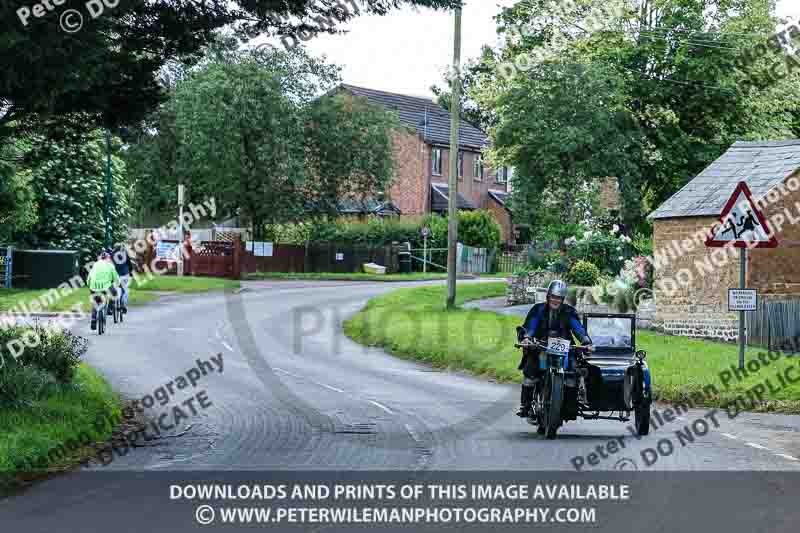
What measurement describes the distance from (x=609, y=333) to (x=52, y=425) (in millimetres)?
6350

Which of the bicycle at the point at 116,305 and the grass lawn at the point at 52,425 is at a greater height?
the bicycle at the point at 116,305

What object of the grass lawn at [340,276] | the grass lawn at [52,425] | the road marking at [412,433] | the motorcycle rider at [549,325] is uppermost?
the motorcycle rider at [549,325]

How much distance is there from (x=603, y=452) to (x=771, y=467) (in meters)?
1.66

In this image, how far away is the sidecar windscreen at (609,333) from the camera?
1330 cm

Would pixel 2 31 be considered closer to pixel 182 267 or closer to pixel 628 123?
pixel 628 123

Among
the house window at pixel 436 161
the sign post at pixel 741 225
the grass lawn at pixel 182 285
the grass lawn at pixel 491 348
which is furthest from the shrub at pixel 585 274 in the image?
the house window at pixel 436 161

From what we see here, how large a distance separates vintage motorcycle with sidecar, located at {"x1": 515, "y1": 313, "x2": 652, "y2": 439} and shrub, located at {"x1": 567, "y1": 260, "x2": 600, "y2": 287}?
60.6ft

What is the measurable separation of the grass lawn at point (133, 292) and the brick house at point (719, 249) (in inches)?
649

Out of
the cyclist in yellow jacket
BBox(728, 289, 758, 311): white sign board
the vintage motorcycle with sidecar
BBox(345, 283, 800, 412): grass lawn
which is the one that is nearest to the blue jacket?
the vintage motorcycle with sidecar

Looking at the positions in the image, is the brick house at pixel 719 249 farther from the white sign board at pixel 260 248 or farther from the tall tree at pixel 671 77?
the white sign board at pixel 260 248

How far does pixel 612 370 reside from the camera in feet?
41.5

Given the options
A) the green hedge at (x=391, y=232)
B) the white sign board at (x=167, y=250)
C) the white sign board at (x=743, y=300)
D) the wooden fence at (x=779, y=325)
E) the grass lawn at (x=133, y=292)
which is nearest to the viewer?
the white sign board at (x=743, y=300)

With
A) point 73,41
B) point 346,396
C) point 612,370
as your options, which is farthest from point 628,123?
point 73,41

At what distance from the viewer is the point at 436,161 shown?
68.5 meters
